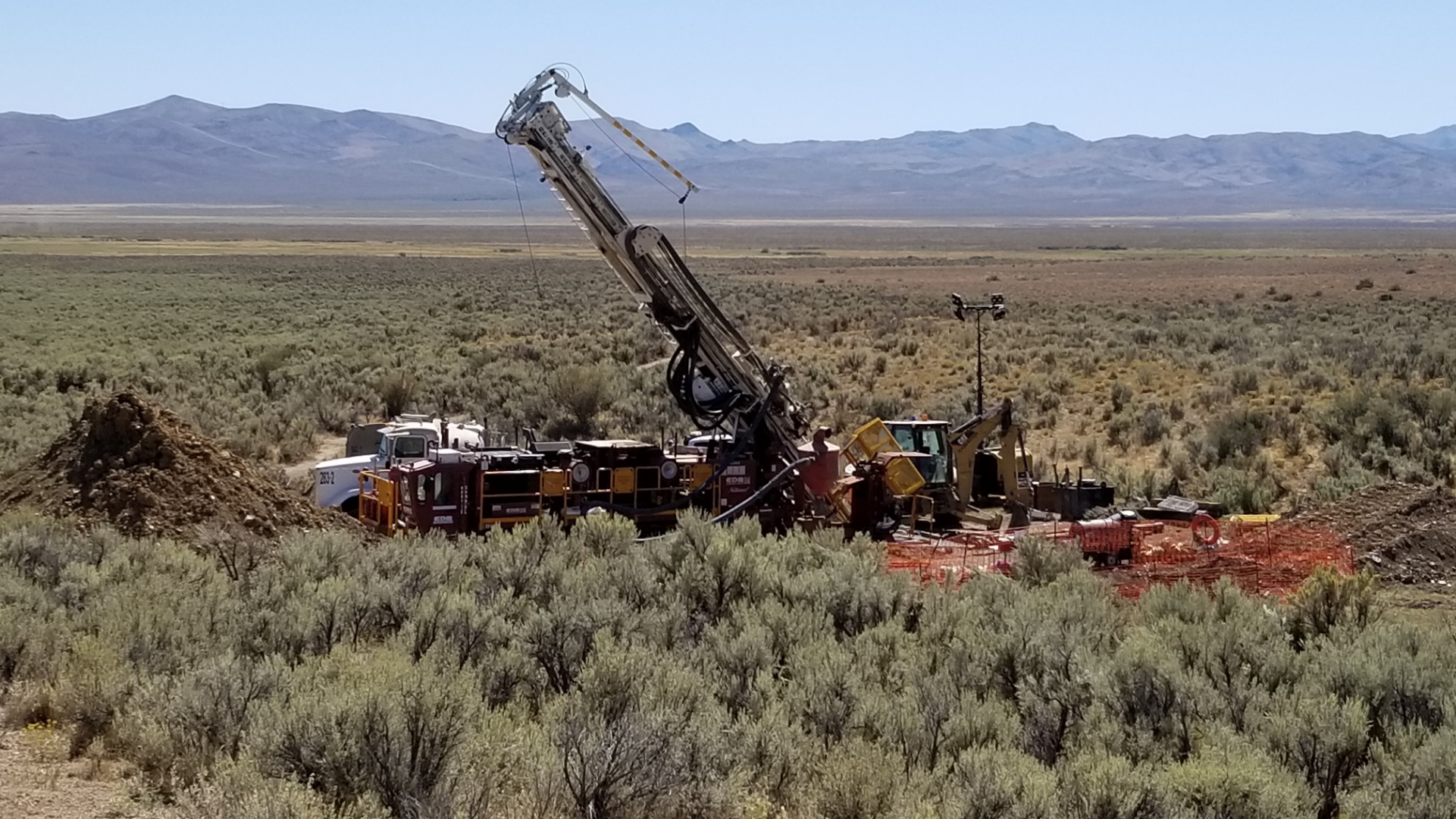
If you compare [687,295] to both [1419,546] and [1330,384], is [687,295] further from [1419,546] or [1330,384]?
[1330,384]

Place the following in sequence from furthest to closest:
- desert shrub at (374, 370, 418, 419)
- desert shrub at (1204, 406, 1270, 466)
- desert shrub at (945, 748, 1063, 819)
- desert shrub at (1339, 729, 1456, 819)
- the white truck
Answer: desert shrub at (374, 370, 418, 419) → desert shrub at (1204, 406, 1270, 466) → the white truck → desert shrub at (1339, 729, 1456, 819) → desert shrub at (945, 748, 1063, 819)

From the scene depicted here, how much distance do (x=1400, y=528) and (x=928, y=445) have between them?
5431 mm

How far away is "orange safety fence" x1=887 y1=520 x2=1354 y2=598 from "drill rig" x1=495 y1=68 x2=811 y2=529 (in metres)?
1.64

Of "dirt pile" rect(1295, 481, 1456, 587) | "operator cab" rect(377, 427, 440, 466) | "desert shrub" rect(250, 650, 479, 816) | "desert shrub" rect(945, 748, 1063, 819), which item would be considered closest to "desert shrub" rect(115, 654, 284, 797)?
"desert shrub" rect(250, 650, 479, 816)

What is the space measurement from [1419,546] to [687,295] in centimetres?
828

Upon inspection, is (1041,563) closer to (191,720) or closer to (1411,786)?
(1411,786)

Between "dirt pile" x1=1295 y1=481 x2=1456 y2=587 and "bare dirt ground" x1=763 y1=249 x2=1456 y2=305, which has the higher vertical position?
"bare dirt ground" x1=763 y1=249 x2=1456 y2=305

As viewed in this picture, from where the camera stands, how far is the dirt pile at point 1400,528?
1574 cm

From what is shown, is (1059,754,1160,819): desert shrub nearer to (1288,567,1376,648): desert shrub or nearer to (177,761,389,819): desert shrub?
(177,761,389,819): desert shrub

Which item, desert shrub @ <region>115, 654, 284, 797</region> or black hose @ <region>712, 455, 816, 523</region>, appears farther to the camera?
black hose @ <region>712, 455, 816, 523</region>

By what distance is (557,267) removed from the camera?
89.2 metres

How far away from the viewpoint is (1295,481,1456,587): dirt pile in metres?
15.7

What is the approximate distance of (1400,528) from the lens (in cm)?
1666

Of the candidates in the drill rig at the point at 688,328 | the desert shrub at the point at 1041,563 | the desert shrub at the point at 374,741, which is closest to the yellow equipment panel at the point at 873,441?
the drill rig at the point at 688,328
